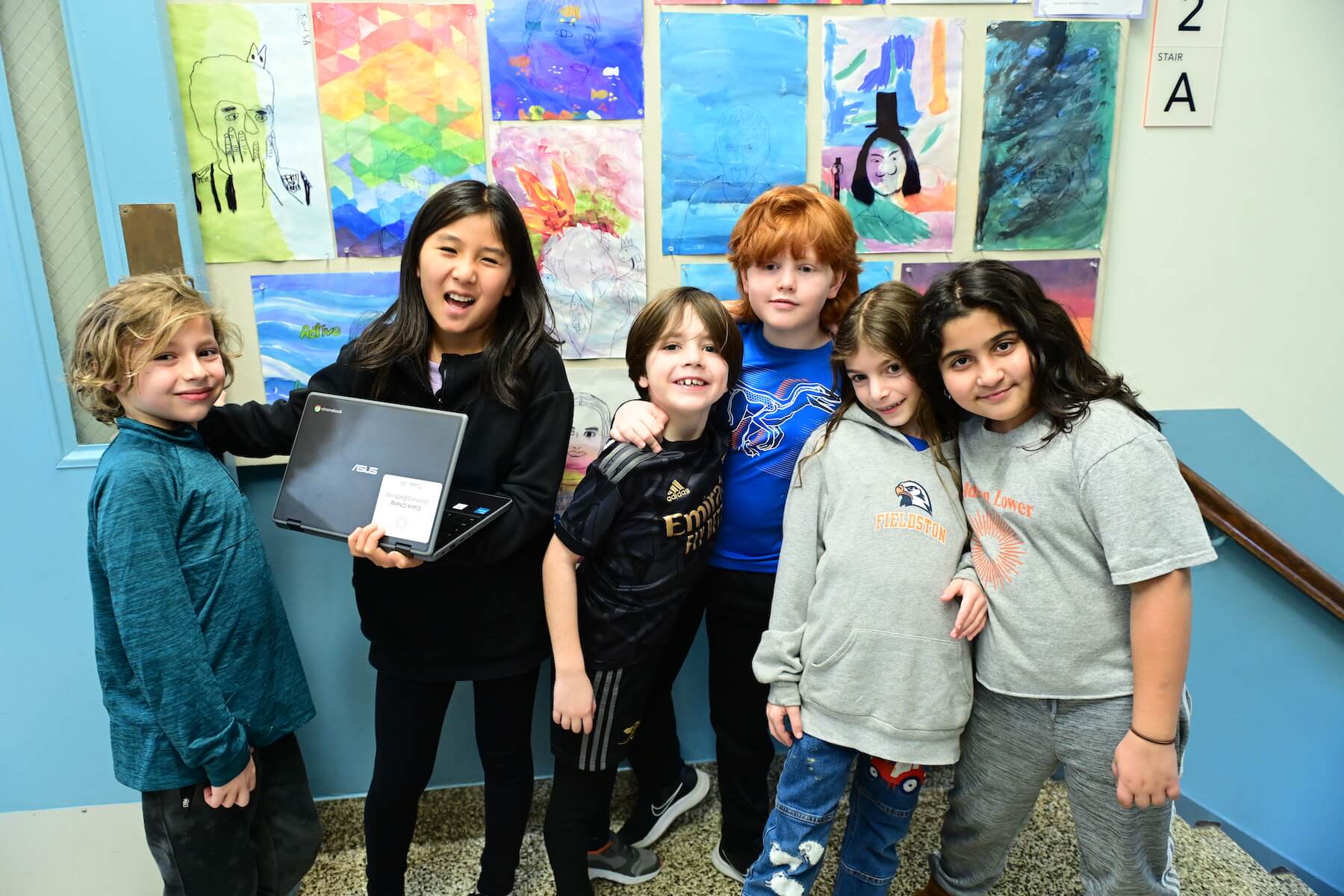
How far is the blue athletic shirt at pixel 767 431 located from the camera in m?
1.28

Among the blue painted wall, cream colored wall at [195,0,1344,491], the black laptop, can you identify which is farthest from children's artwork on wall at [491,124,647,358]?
the blue painted wall

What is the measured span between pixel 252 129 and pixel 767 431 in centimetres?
112

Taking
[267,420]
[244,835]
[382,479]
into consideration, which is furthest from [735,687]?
[267,420]

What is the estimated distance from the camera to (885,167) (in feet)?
5.18

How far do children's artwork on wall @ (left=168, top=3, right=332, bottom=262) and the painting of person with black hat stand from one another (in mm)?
1070

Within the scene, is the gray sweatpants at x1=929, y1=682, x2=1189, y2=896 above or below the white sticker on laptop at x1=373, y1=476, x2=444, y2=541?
below

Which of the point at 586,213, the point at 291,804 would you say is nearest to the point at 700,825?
the point at 291,804

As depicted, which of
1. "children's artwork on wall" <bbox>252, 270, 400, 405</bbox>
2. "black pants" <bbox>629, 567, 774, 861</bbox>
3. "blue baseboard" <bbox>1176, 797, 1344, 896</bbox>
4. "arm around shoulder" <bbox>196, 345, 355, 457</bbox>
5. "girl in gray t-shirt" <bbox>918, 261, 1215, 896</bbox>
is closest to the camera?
"girl in gray t-shirt" <bbox>918, 261, 1215, 896</bbox>

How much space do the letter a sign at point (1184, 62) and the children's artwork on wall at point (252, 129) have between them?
1703 millimetres

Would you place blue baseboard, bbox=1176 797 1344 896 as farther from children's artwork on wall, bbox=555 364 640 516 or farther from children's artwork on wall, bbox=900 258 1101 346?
children's artwork on wall, bbox=555 364 640 516

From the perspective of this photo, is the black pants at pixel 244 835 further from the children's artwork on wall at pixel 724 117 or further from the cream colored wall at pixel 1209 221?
the children's artwork on wall at pixel 724 117

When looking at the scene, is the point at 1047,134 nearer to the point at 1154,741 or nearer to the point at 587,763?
the point at 1154,741

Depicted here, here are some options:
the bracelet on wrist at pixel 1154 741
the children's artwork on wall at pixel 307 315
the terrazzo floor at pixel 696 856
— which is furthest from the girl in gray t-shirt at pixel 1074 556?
the children's artwork on wall at pixel 307 315

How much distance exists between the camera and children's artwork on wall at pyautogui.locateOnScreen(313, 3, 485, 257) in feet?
4.66
